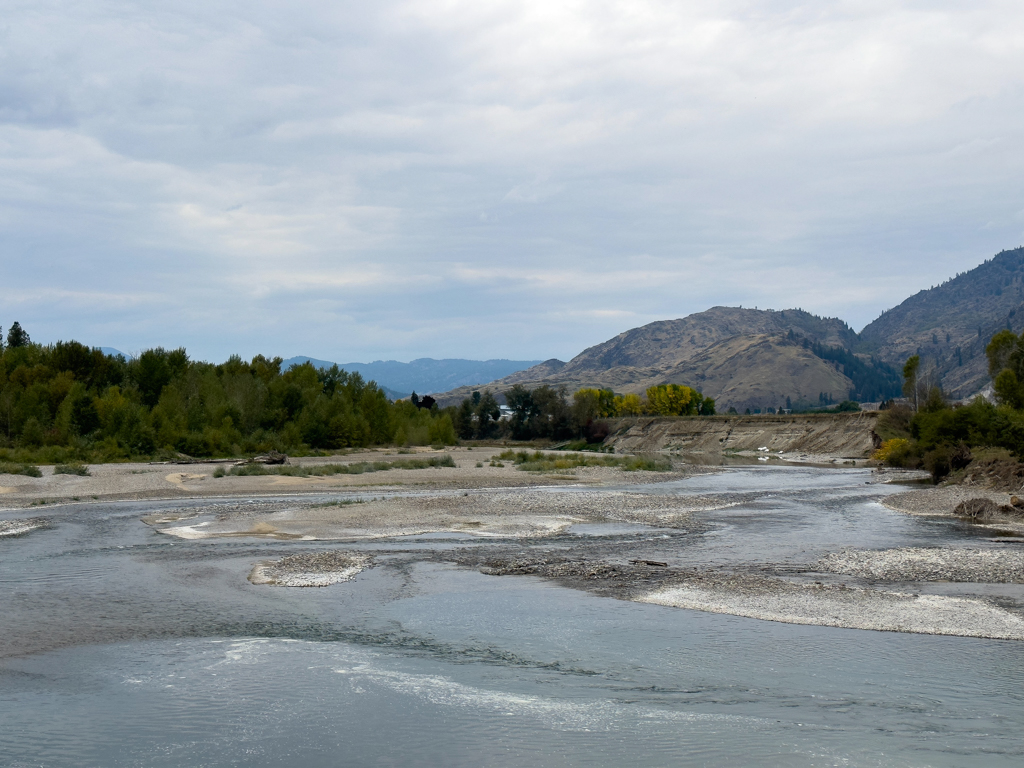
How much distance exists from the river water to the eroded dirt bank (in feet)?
275

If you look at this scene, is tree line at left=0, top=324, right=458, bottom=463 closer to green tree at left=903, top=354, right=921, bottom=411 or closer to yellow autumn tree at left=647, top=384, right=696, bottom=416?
green tree at left=903, top=354, right=921, bottom=411

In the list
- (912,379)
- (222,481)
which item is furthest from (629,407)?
(222,481)

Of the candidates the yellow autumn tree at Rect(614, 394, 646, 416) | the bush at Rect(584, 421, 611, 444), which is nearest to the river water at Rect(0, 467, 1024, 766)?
the bush at Rect(584, 421, 611, 444)

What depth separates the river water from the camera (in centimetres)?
1008

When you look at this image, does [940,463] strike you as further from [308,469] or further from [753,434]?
[753,434]

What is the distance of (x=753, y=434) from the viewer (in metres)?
122

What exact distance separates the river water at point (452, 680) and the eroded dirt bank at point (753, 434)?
8383 cm

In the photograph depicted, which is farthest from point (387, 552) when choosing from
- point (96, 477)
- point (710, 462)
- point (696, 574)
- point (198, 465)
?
point (710, 462)

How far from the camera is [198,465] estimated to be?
61781 mm

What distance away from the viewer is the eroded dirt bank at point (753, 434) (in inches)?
3932

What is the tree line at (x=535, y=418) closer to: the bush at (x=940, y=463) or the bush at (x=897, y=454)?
the bush at (x=897, y=454)

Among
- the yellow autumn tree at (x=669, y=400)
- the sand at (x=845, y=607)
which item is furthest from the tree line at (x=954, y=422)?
the yellow autumn tree at (x=669, y=400)

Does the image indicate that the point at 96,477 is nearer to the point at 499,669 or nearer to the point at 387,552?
the point at 387,552

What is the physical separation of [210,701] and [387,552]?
13.1 m
